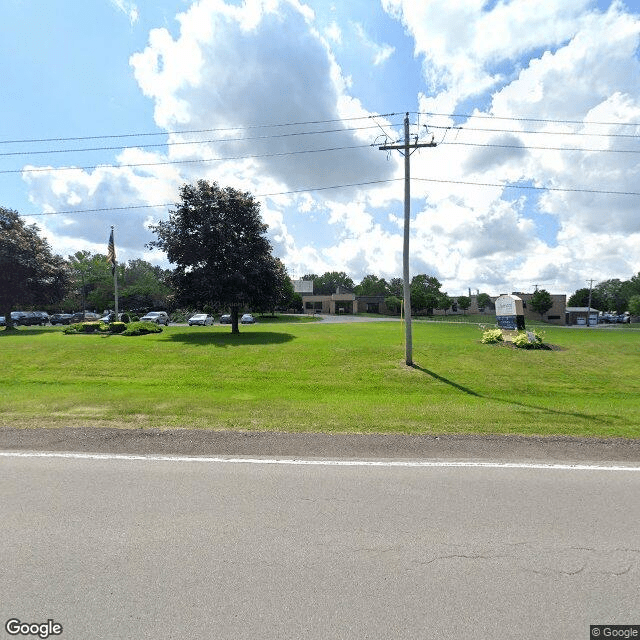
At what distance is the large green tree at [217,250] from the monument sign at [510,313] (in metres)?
13.7

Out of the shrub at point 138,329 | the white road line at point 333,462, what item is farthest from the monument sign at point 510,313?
the shrub at point 138,329

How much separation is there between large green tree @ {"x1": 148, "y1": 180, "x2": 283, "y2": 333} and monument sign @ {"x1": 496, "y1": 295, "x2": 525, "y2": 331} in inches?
541

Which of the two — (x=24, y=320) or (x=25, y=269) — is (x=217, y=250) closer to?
(x=25, y=269)

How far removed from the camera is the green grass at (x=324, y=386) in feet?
25.8

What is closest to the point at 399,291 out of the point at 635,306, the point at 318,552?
the point at 635,306

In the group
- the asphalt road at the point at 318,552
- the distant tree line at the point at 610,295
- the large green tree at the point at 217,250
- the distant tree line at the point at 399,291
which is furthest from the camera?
the distant tree line at the point at 610,295

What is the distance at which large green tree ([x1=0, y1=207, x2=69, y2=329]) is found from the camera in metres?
29.2

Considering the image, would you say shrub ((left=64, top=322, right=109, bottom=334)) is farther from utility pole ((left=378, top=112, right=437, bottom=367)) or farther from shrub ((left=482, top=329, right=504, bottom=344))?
shrub ((left=482, top=329, right=504, bottom=344))

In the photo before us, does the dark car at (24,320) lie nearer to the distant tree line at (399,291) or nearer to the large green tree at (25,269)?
the large green tree at (25,269)

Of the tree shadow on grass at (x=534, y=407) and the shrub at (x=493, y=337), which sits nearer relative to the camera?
the tree shadow on grass at (x=534, y=407)

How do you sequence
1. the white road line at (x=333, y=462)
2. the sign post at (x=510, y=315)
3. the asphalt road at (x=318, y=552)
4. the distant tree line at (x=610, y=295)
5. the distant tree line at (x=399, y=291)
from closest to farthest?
1. the asphalt road at (x=318, y=552)
2. the white road line at (x=333, y=462)
3. the sign post at (x=510, y=315)
4. the distant tree line at (x=399, y=291)
5. the distant tree line at (x=610, y=295)

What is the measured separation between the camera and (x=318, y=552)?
3330mm

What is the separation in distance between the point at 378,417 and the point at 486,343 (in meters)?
13.9

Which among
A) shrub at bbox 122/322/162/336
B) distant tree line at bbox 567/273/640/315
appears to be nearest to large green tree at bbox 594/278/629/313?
distant tree line at bbox 567/273/640/315
